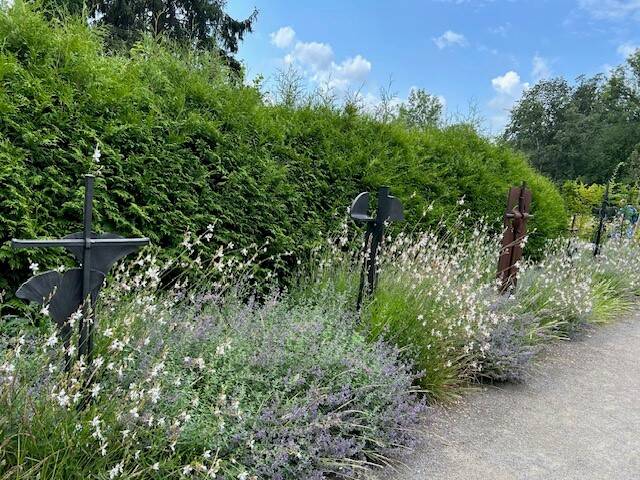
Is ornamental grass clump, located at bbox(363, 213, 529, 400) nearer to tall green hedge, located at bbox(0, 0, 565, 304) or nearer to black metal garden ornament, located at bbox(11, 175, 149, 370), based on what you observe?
tall green hedge, located at bbox(0, 0, 565, 304)

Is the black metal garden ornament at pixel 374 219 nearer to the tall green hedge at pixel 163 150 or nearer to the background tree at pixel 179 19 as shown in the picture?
the tall green hedge at pixel 163 150

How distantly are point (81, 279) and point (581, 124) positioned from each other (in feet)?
127

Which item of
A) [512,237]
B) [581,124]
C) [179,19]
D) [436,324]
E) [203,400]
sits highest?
[581,124]

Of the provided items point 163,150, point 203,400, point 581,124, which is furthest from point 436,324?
point 581,124

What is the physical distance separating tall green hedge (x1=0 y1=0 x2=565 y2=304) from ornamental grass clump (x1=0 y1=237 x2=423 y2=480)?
79 cm

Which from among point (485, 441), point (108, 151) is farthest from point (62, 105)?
point (485, 441)

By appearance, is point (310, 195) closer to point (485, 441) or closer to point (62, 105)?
point (62, 105)

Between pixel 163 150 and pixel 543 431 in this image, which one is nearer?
pixel 543 431

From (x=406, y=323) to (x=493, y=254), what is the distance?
2674 millimetres

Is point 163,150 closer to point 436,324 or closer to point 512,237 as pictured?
point 436,324

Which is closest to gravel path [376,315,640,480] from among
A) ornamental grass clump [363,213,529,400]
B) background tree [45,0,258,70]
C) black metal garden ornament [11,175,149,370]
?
ornamental grass clump [363,213,529,400]

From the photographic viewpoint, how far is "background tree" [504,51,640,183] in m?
31.8

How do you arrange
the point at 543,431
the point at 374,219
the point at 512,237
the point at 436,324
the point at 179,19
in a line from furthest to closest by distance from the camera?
the point at 179,19
the point at 512,237
the point at 374,219
the point at 436,324
the point at 543,431

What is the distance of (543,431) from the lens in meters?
3.05
